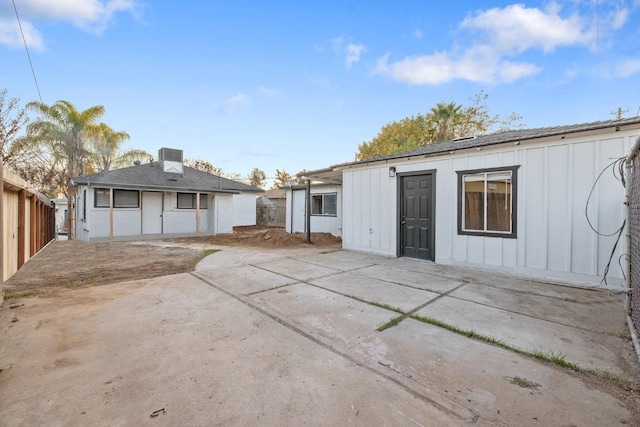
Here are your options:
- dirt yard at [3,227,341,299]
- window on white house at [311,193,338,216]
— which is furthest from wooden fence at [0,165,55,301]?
window on white house at [311,193,338,216]

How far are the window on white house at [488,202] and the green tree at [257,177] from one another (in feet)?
104

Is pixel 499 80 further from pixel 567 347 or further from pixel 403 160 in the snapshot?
pixel 567 347

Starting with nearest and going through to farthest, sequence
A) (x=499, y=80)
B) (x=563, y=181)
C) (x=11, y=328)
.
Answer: (x=11, y=328) < (x=563, y=181) < (x=499, y=80)

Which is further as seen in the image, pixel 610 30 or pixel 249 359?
pixel 610 30

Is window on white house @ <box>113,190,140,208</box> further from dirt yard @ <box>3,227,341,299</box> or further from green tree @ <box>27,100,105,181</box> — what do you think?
green tree @ <box>27,100,105,181</box>

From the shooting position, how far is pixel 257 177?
118ft

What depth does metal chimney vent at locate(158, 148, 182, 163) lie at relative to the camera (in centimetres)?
1576

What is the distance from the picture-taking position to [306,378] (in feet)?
6.97

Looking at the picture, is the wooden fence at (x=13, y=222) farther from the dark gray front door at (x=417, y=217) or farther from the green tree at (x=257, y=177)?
the green tree at (x=257, y=177)

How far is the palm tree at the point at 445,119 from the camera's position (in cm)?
2227

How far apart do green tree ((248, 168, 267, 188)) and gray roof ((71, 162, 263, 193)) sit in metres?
18.0

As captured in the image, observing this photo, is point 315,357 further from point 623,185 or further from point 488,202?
point 623,185

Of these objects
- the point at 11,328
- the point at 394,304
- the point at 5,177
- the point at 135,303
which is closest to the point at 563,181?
the point at 394,304

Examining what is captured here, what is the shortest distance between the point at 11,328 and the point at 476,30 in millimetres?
12999
